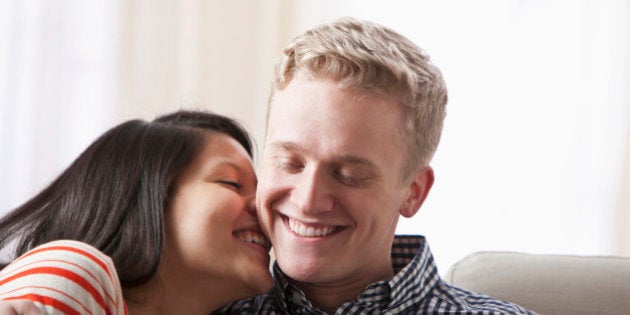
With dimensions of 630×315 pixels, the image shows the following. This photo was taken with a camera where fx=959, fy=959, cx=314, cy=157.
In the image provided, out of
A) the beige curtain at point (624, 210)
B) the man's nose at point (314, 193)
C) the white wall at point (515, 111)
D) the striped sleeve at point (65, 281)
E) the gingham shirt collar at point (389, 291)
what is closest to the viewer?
the striped sleeve at point (65, 281)

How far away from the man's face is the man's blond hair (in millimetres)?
21

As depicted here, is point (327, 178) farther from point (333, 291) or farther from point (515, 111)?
point (515, 111)

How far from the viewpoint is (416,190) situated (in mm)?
1770

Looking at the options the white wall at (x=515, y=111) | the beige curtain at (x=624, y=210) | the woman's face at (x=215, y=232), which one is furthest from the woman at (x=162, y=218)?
the beige curtain at (x=624, y=210)

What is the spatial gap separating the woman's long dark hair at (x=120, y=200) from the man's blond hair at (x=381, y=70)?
0.79 feet

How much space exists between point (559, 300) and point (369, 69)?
0.64 m

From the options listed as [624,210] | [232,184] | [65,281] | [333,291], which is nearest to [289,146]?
[232,184]

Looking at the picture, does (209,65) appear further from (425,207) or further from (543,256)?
(543,256)

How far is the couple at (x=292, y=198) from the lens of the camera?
1.62m

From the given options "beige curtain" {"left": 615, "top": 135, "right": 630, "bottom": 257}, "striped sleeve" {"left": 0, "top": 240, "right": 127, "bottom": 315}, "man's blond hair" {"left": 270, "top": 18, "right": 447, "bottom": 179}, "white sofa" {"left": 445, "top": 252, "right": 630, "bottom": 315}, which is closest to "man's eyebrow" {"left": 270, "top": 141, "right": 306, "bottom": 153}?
"man's blond hair" {"left": 270, "top": 18, "right": 447, "bottom": 179}

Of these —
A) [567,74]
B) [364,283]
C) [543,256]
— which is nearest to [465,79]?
[567,74]

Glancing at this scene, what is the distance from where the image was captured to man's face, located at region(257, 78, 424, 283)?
1.59m

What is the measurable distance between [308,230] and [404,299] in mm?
232

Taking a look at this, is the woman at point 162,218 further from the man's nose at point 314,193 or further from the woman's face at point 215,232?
the man's nose at point 314,193
